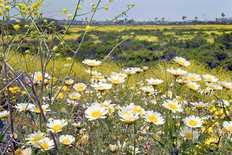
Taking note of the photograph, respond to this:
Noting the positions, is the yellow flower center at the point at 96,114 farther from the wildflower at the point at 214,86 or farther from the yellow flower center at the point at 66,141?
the wildflower at the point at 214,86

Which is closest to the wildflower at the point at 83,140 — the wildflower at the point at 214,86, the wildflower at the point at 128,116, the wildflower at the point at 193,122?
the wildflower at the point at 128,116

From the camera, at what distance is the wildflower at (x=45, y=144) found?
1686 mm

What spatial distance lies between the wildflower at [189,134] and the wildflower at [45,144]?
46 centimetres

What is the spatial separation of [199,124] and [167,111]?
18 centimetres

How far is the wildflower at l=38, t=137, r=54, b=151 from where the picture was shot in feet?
5.53

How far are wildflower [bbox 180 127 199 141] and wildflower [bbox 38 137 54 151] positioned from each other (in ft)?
1.50

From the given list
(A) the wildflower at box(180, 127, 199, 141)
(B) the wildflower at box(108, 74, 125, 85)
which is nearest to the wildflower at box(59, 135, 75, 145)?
(A) the wildflower at box(180, 127, 199, 141)

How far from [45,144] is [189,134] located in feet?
1.68

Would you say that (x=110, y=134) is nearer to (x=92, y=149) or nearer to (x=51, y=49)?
(x=92, y=149)

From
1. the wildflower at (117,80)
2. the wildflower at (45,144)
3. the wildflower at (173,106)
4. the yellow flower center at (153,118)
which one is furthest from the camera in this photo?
the wildflower at (117,80)

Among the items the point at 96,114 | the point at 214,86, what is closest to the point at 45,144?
the point at 96,114

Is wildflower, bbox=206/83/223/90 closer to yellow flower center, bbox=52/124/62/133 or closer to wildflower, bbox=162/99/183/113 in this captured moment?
wildflower, bbox=162/99/183/113

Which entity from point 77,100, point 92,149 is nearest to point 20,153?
point 92,149

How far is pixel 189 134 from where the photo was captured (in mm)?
1828
